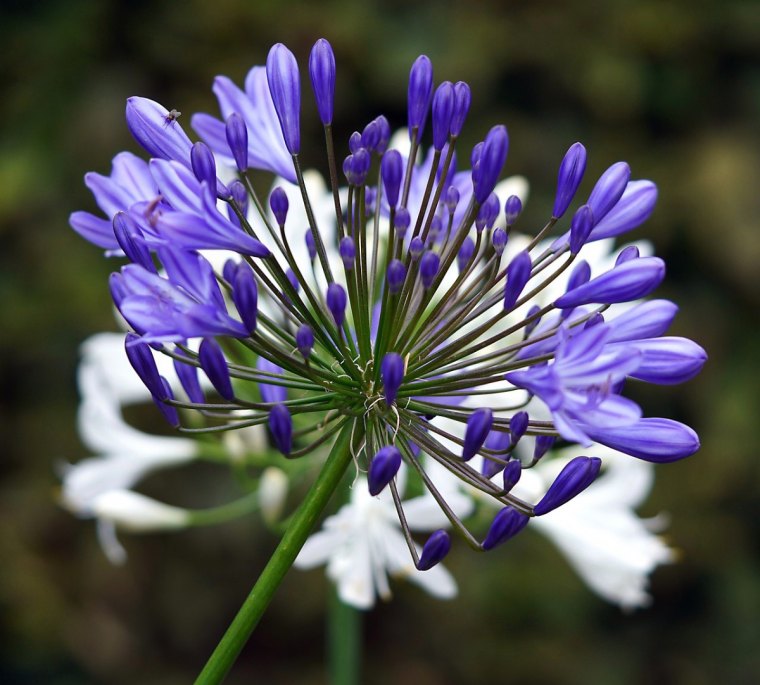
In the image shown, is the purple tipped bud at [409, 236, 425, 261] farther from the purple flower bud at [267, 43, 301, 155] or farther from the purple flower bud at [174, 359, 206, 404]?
the purple flower bud at [174, 359, 206, 404]

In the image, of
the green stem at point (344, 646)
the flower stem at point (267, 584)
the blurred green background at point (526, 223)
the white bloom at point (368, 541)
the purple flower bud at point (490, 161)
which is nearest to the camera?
the flower stem at point (267, 584)

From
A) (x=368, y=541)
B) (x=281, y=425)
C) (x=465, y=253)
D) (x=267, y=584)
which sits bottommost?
(x=368, y=541)

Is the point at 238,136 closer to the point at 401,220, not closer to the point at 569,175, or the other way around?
the point at 401,220

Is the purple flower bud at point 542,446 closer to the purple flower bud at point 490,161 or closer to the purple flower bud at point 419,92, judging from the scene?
the purple flower bud at point 490,161

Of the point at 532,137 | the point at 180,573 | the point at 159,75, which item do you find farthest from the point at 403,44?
the point at 180,573

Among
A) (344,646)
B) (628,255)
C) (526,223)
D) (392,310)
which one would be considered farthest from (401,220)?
(526,223)

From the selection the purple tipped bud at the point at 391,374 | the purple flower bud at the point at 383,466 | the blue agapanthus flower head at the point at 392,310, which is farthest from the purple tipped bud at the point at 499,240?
the purple flower bud at the point at 383,466
